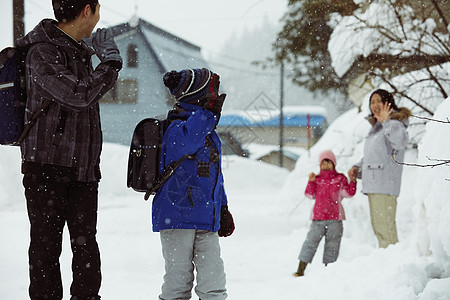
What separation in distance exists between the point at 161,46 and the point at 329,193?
20353mm

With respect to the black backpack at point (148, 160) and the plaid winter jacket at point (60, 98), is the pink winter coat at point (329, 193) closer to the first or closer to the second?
the black backpack at point (148, 160)

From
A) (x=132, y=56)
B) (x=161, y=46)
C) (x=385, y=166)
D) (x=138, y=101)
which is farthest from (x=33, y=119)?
(x=161, y=46)

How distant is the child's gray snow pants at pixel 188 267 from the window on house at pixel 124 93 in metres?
22.1

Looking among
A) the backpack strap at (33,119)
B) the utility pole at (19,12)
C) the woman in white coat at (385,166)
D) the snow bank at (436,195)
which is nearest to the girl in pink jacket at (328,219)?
the woman in white coat at (385,166)

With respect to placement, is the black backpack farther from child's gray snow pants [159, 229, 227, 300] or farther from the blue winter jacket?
child's gray snow pants [159, 229, 227, 300]

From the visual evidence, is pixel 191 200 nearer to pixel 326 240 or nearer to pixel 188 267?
pixel 188 267

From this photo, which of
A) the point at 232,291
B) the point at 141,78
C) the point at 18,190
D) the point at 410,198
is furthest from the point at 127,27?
the point at 232,291

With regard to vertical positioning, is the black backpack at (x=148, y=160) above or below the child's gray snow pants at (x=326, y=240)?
above

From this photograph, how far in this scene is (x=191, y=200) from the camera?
266cm

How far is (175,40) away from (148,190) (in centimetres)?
2376

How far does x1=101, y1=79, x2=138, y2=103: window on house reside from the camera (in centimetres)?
2425

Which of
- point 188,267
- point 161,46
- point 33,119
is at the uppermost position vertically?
point 161,46

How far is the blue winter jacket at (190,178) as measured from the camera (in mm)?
2613

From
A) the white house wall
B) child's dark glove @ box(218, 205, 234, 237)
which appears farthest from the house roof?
child's dark glove @ box(218, 205, 234, 237)
